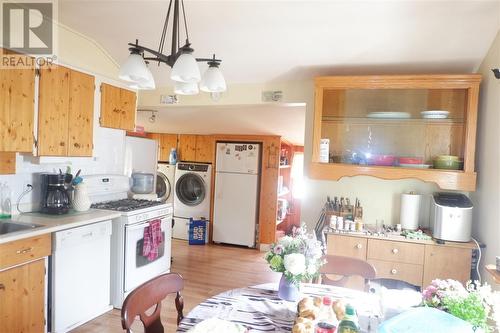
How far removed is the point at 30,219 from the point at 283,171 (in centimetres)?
396

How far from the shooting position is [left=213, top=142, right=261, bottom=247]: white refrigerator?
499 cm

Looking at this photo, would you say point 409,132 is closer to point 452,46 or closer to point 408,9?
point 452,46

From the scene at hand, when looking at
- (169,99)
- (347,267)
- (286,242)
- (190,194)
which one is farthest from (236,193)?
(286,242)

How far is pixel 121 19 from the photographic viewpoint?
2.57m

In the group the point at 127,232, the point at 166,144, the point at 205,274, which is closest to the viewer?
the point at 127,232

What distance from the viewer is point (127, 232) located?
112 inches

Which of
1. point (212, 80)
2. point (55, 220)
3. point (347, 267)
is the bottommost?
point (347, 267)

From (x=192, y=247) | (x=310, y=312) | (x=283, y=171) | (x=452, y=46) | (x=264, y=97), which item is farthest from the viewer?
(x=283, y=171)

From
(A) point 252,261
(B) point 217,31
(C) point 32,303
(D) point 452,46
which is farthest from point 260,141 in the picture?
(C) point 32,303

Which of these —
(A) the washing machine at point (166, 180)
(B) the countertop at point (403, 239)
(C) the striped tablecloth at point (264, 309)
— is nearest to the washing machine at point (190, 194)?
(A) the washing machine at point (166, 180)

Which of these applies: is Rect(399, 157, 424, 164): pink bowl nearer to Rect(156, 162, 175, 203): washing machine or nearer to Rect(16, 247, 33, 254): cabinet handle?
Rect(16, 247, 33, 254): cabinet handle

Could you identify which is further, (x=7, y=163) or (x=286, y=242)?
(x=7, y=163)

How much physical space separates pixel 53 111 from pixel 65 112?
0.12 meters

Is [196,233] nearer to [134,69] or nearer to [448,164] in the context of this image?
[448,164]
